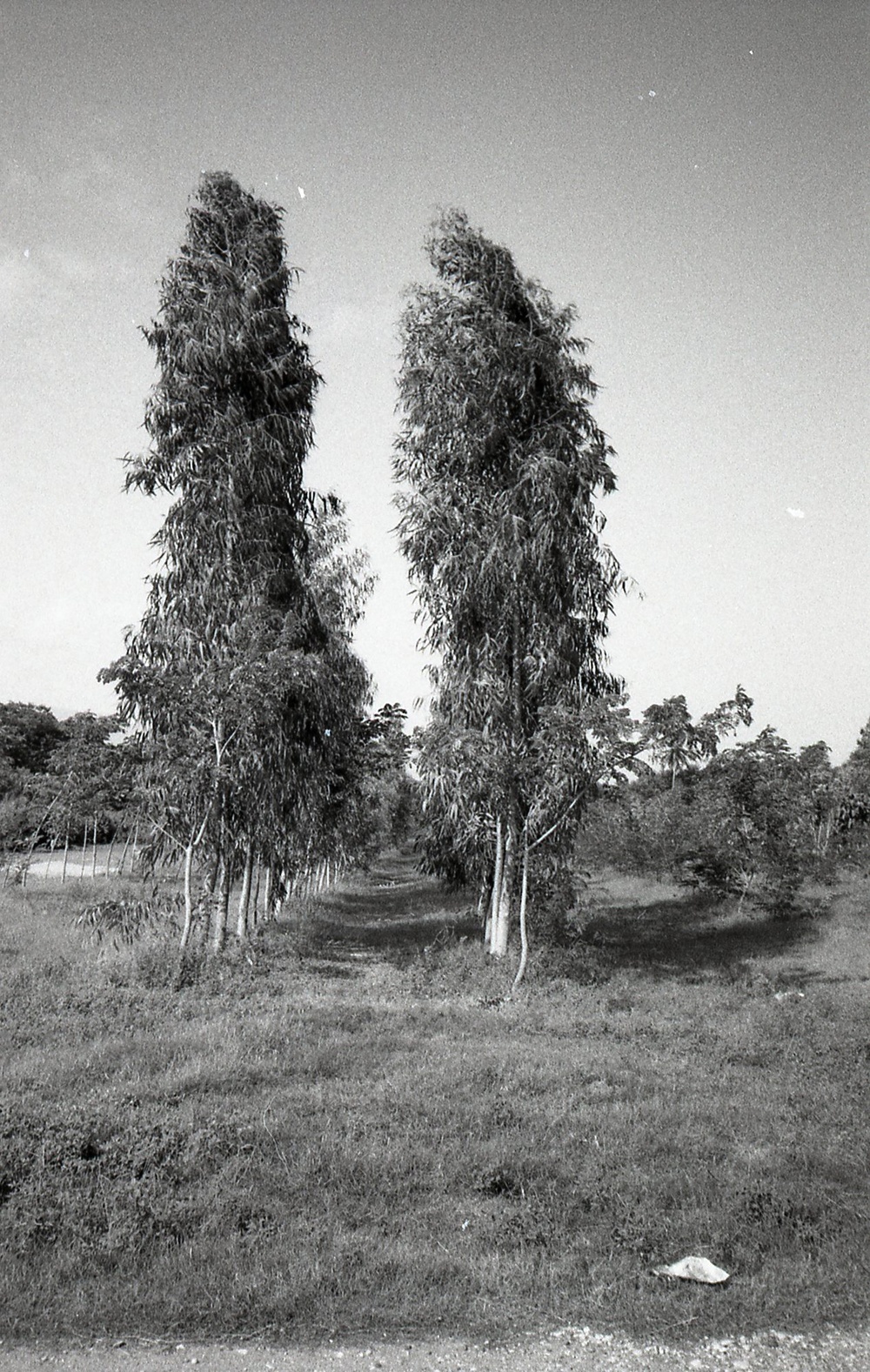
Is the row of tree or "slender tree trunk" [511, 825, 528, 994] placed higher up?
the row of tree

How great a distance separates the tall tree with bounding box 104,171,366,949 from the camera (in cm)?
1545

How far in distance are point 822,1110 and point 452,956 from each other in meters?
8.32

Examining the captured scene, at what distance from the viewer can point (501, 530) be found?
52.0 ft

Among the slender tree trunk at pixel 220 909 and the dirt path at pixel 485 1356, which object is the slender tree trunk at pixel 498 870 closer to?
the slender tree trunk at pixel 220 909

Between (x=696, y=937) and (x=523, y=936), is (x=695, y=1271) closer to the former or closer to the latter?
(x=523, y=936)

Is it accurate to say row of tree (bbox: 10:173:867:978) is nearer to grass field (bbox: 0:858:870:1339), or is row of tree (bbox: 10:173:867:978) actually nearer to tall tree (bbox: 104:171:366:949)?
tall tree (bbox: 104:171:366:949)

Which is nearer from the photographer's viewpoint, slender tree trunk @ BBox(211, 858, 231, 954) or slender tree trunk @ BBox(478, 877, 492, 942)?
slender tree trunk @ BBox(211, 858, 231, 954)

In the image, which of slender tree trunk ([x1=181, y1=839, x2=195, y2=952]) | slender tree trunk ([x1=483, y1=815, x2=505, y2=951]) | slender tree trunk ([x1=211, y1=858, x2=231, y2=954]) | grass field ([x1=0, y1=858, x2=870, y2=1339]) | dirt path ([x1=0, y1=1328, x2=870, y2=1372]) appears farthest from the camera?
slender tree trunk ([x1=483, y1=815, x2=505, y2=951])

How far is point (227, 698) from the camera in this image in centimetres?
1538

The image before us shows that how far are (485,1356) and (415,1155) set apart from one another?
8.03 feet

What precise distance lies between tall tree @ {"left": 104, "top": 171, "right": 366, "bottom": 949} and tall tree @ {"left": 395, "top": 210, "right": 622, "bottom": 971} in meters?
2.57

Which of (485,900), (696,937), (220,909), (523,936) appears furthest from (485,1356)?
(696,937)

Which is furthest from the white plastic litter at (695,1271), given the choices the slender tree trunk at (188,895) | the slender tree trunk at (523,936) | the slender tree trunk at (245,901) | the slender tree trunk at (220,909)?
the slender tree trunk at (245,901)

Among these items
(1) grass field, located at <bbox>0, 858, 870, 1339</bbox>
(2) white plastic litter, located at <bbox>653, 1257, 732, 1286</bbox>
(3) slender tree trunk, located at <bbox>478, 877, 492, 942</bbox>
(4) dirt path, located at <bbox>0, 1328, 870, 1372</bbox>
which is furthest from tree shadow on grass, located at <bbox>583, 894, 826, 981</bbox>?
(4) dirt path, located at <bbox>0, 1328, 870, 1372</bbox>
